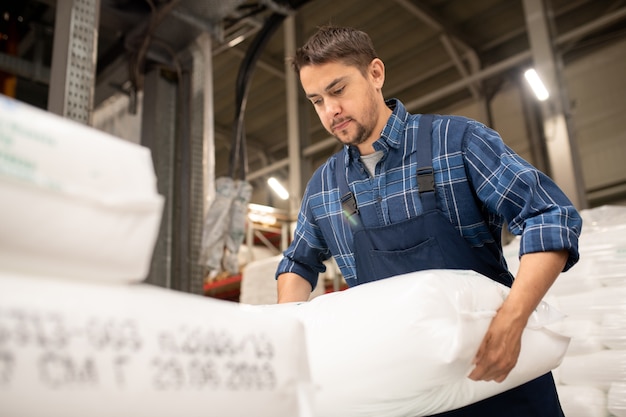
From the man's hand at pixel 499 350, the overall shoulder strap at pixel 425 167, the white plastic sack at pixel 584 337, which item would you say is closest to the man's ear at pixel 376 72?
the overall shoulder strap at pixel 425 167

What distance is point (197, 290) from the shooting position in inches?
108

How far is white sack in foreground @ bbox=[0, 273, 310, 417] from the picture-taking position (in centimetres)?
48

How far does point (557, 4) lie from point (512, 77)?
4.22ft

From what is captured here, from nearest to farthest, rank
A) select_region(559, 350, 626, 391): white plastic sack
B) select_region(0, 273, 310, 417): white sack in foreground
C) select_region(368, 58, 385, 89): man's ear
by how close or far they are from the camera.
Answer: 1. select_region(0, 273, 310, 417): white sack in foreground
2. select_region(368, 58, 385, 89): man's ear
3. select_region(559, 350, 626, 391): white plastic sack

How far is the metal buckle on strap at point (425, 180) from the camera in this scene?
1.48m

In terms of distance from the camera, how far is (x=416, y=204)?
1.50m

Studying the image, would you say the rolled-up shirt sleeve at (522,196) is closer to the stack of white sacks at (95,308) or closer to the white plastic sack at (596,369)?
the stack of white sacks at (95,308)

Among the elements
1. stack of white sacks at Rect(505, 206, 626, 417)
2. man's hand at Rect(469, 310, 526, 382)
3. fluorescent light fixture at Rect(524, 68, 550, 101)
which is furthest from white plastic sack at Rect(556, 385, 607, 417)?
fluorescent light fixture at Rect(524, 68, 550, 101)

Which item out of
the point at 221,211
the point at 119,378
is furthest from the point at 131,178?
the point at 221,211

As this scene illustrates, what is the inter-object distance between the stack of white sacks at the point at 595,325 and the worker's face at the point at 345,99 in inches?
59.1

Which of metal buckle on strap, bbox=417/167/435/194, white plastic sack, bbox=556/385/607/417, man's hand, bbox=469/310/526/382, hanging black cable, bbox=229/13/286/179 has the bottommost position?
white plastic sack, bbox=556/385/607/417

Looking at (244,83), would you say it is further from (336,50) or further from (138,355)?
(138,355)

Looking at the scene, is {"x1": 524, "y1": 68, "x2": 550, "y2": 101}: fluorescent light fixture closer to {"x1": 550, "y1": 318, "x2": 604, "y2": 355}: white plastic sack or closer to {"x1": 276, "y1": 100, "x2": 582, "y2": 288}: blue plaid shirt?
{"x1": 550, "y1": 318, "x2": 604, "y2": 355}: white plastic sack

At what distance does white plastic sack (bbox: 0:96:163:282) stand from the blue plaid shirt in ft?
2.97
